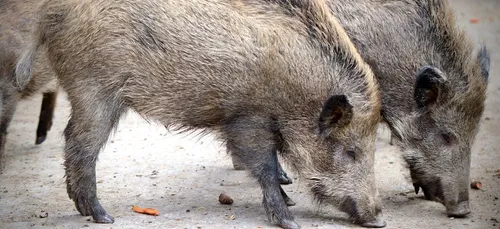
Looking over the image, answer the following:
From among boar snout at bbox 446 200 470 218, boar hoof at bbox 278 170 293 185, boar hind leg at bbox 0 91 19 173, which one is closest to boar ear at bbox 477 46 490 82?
boar snout at bbox 446 200 470 218

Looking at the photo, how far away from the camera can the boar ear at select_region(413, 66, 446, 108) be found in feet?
22.5

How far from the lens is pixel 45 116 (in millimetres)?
8758

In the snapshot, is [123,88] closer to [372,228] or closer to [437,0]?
[372,228]

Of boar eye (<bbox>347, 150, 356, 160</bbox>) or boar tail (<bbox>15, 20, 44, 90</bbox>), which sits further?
boar tail (<bbox>15, 20, 44, 90</bbox>)

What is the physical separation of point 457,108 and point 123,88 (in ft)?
8.19

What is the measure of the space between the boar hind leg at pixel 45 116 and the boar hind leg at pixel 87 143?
2.12m

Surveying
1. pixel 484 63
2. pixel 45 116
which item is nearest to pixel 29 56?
pixel 45 116

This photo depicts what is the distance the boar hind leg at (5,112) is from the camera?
7.89 m

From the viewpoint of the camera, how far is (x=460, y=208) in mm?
6855

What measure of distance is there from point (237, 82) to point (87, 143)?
113 cm

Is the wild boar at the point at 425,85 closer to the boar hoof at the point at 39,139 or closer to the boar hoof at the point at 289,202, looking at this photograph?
the boar hoof at the point at 289,202

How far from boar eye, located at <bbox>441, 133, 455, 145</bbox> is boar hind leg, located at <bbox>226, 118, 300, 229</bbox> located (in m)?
1.35

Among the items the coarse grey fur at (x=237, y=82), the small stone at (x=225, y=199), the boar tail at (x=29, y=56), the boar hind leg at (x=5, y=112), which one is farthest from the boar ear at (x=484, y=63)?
the boar hind leg at (x=5, y=112)

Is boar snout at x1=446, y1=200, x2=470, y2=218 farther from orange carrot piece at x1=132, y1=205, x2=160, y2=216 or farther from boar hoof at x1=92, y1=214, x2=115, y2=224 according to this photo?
boar hoof at x1=92, y1=214, x2=115, y2=224
